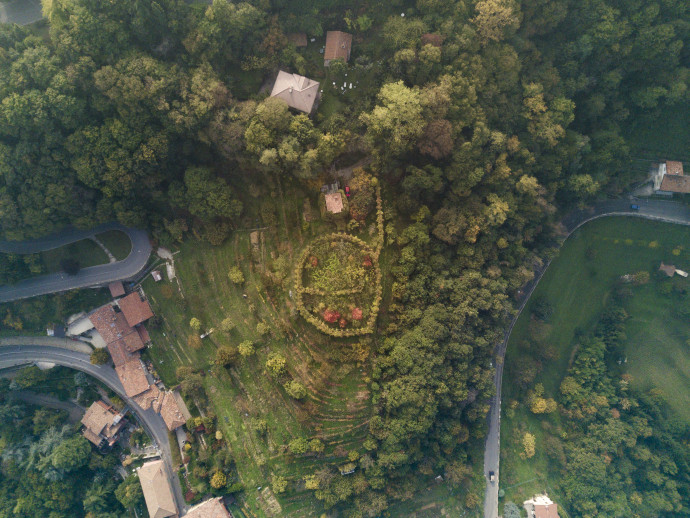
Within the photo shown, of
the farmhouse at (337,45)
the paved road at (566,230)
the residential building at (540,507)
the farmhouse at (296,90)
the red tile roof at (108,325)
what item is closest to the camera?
the farmhouse at (296,90)

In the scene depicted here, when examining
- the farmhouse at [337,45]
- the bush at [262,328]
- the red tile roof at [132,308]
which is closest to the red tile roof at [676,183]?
the farmhouse at [337,45]

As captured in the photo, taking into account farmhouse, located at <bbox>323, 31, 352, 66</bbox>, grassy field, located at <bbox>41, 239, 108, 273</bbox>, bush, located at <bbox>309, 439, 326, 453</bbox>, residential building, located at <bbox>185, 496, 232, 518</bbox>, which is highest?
farmhouse, located at <bbox>323, 31, 352, 66</bbox>

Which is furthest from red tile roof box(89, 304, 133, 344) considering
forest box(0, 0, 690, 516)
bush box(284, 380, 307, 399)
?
bush box(284, 380, 307, 399)

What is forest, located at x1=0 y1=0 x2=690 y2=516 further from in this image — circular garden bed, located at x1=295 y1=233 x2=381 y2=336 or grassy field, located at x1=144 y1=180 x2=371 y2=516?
circular garden bed, located at x1=295 y1=233 x2=381 y2=336

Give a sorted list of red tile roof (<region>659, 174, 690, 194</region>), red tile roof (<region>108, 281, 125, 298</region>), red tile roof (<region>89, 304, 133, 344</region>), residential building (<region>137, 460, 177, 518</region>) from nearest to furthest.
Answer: residential building (<region>137, 460, 177, 518</region>), red tile roof (<region>108, 281, 125, 298</region>), red tile roof (<region>89, 304, 133, 344</region>), red tile roof (<region>659, 174, 690, 194</region>)

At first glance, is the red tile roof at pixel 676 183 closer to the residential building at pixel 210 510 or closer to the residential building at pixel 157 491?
the residential building at pixel 210 510

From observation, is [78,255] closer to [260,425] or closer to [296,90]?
[260,425]
